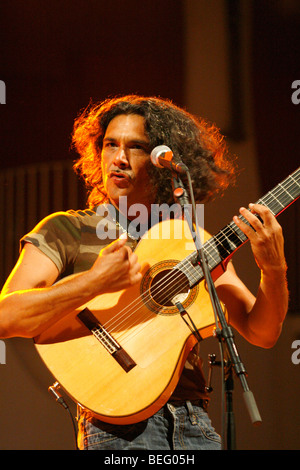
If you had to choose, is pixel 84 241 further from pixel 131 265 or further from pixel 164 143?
pixel 164 143

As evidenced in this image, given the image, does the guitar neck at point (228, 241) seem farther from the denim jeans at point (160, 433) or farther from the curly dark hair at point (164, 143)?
the curly dark hair at point (164, 143)

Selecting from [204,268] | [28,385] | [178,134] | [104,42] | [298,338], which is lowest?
[28,385]

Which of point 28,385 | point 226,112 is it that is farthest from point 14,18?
point 28,385

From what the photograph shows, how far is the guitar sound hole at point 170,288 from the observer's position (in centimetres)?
220

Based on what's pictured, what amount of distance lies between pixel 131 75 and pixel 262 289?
2.77 meters

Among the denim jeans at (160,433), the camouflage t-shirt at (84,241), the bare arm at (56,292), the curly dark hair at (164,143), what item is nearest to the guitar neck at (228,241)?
the bare arm at (56,292)

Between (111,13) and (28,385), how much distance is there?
3086 mm

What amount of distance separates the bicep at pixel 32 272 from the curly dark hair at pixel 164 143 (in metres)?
0.69

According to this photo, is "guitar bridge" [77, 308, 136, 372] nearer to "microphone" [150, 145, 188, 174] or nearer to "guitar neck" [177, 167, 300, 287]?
"guitar neck" [177, 167, 300, 287]

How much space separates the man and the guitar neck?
3.0 inches

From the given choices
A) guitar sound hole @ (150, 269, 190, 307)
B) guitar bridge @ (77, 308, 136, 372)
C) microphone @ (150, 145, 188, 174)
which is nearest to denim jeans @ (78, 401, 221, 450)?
guitar bridge @ (77, 308, 136, 372)

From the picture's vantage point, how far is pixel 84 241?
2.36m

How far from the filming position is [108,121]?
2.88 m
